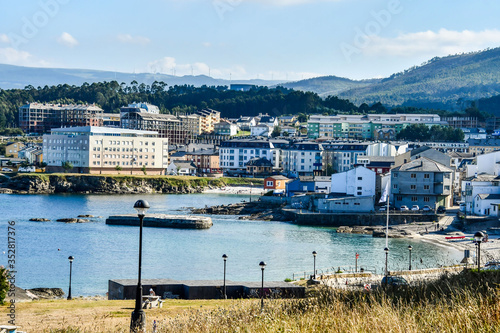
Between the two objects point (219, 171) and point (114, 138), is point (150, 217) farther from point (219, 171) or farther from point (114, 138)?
point (219, 171)

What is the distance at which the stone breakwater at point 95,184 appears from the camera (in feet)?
201

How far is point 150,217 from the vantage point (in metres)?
40.8

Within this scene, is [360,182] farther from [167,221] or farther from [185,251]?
[185,251]

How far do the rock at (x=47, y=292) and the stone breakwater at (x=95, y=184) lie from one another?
41593mm

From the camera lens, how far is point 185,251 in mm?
30016

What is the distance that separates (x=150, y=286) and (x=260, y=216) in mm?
26764

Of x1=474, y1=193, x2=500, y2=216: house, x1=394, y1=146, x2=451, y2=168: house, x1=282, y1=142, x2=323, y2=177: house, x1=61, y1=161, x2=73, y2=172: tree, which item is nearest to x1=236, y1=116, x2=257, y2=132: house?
x1=282, y1=142, x2=323, y2=177: house

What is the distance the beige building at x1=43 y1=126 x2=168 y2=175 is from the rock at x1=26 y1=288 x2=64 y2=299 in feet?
159

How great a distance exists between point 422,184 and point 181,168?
127ft

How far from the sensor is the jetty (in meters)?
39.1

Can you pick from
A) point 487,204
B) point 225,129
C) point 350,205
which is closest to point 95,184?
point 350,205

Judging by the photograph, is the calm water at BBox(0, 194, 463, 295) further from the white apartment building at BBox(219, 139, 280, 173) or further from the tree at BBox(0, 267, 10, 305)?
the white apartment building at BBox(219, 139, 280, 173)

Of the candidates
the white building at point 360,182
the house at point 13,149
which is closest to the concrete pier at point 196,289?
the white building at point 360,182

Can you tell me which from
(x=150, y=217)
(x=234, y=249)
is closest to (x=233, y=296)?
(x=234, y=249)
